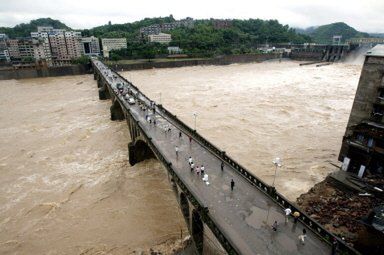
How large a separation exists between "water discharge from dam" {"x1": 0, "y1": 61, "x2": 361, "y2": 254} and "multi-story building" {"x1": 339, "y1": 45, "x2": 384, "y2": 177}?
451cm

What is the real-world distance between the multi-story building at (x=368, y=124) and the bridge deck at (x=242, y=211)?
1461cm

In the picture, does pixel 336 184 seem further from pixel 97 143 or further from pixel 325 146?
pixel 97 143

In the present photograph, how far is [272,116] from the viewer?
5259 centimetres

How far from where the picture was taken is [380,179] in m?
26.8

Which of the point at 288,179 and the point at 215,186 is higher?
the point at 215,186

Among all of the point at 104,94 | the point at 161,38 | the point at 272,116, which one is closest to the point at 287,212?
the point at 272,116

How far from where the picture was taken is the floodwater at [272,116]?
33875 mm

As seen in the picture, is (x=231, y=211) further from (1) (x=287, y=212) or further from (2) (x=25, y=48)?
(2) (x=25, y=48)

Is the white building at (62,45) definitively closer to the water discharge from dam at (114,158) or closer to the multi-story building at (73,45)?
the multi-story building at (73,45)

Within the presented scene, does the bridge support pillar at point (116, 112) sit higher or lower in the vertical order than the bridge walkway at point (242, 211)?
lower

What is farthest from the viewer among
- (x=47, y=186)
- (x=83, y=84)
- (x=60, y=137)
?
(x=83, y=84)

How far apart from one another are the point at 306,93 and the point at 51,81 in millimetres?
→ 86458

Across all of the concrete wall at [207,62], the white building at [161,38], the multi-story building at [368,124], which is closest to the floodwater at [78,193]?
the multi-story building at [368,124]

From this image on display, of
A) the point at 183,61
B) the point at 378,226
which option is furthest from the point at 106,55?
the point at 378,226
